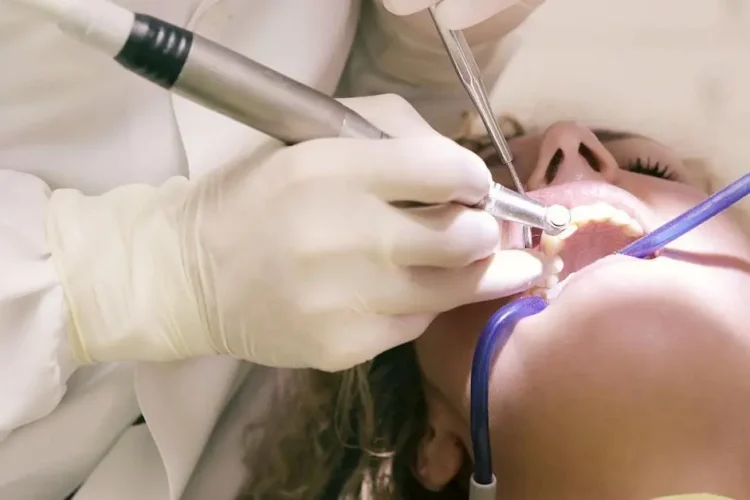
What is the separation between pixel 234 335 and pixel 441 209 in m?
0.25

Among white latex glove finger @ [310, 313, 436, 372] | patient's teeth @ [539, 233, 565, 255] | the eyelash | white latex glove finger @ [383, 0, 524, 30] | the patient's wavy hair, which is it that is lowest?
the patient's wavy hair

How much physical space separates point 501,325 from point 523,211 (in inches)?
5.7

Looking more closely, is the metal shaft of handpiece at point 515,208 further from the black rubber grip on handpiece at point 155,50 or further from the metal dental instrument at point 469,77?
the black rubber grip on handpiece at point 155,50

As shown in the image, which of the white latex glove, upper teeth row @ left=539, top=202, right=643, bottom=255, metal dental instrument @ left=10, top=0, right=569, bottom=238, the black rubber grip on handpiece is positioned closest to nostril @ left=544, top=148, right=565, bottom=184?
upper teeth row @ left=539, top=202, right=643, bottom=255

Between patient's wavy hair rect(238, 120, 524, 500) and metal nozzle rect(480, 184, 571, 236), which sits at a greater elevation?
metal nozzle rect(480, 184, 571, 236)

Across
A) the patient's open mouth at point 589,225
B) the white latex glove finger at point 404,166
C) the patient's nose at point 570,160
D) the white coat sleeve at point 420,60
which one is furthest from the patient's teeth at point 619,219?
the white coat sleeve at point 420,60

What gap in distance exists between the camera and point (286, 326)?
0.85 meters

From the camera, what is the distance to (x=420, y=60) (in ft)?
4.20

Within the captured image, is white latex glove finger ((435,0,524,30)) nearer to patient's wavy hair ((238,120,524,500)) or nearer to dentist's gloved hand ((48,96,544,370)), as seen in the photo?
dentist's gloved hand ((48,96,544,370))

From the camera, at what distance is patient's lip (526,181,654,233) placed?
1.01 meters

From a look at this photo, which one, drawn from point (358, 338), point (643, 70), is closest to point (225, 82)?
point (358, 338)

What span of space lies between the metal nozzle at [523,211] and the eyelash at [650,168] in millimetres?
427

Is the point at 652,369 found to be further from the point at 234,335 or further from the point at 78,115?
the point at 78,115

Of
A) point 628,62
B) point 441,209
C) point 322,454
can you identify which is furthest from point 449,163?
point 628,62
